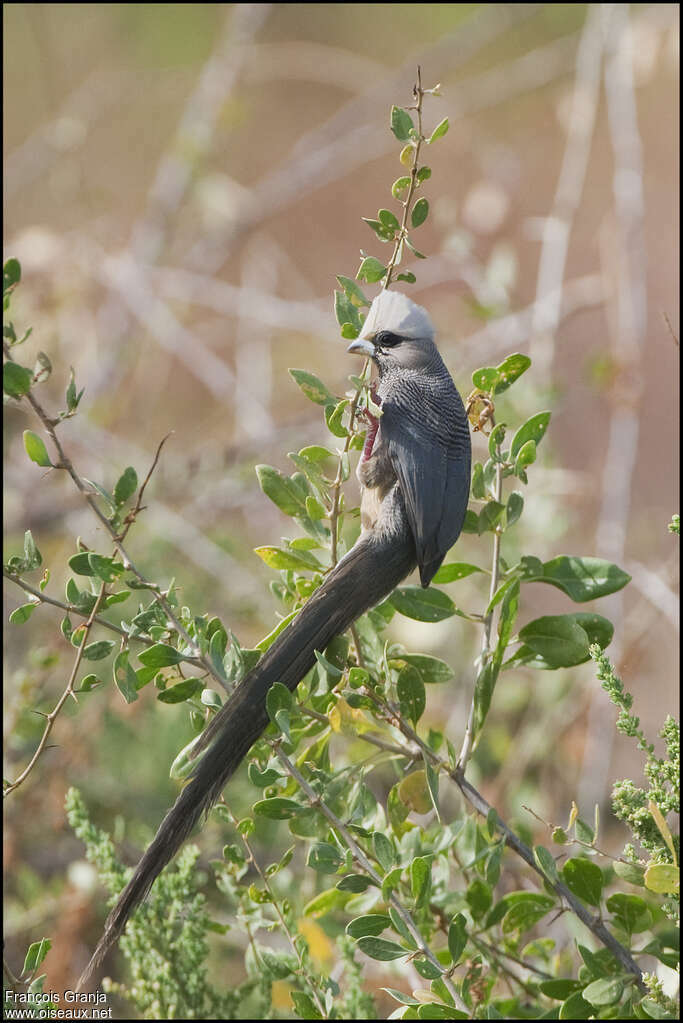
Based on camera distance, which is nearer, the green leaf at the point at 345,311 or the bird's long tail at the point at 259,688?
the bird's long tail at the point at 259,688

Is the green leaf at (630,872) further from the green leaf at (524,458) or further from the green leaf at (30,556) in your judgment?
the green leaf at (30,556)

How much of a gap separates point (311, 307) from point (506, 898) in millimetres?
2877

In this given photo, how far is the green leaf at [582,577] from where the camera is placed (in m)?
1.70

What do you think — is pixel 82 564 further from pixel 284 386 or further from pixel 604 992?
pixel 284 386

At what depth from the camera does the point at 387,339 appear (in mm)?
2033

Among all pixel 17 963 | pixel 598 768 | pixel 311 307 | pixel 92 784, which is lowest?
pixel 17 963

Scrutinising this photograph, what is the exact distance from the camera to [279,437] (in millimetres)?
3676

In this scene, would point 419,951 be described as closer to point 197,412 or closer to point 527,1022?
point 527,1022

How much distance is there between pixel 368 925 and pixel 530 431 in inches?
30.9

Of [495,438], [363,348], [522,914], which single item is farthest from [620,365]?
[522,914]

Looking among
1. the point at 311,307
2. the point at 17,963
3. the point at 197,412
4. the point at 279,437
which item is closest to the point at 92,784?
the point at 17,963

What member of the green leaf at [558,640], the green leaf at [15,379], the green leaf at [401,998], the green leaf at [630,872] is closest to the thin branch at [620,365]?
the green leaf at [558,640]

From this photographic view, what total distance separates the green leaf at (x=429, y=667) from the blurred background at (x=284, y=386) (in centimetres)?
68

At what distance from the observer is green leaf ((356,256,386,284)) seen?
59.0 inches
